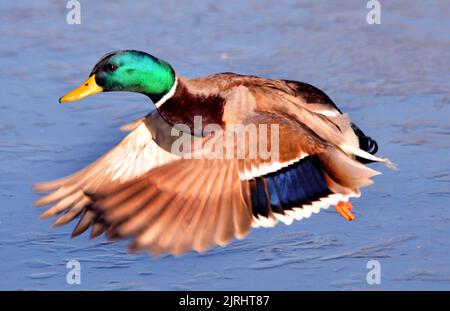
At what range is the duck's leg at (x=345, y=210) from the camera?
17.3 feet

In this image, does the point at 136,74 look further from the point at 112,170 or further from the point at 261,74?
the point at 261,74

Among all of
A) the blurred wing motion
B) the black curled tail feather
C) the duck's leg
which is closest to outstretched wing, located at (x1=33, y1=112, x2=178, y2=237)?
the blurred wing motion

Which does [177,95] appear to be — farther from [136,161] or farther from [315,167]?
[315,167]

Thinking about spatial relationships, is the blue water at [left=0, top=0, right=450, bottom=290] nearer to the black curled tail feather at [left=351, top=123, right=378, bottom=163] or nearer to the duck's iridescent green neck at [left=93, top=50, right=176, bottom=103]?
the black curled tail feather at [left=351, top=123, right=378, bottom=163]

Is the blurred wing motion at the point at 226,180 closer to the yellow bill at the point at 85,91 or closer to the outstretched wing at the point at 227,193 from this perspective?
the outstretched wing at the point at 227,193

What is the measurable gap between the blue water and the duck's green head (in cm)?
79

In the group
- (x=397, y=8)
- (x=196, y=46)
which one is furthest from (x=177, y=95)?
(x=397, y=8)

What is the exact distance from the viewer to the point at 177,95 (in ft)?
17.4

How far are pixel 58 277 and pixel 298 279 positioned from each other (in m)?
1.16

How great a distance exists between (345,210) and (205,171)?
3.15ft

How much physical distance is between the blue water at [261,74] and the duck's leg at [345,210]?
133mm

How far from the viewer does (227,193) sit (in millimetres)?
4648

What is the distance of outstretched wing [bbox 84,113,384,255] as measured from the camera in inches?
178

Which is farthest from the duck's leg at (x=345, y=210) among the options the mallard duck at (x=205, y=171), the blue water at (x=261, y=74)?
the blue water at (x=261, y=74)
